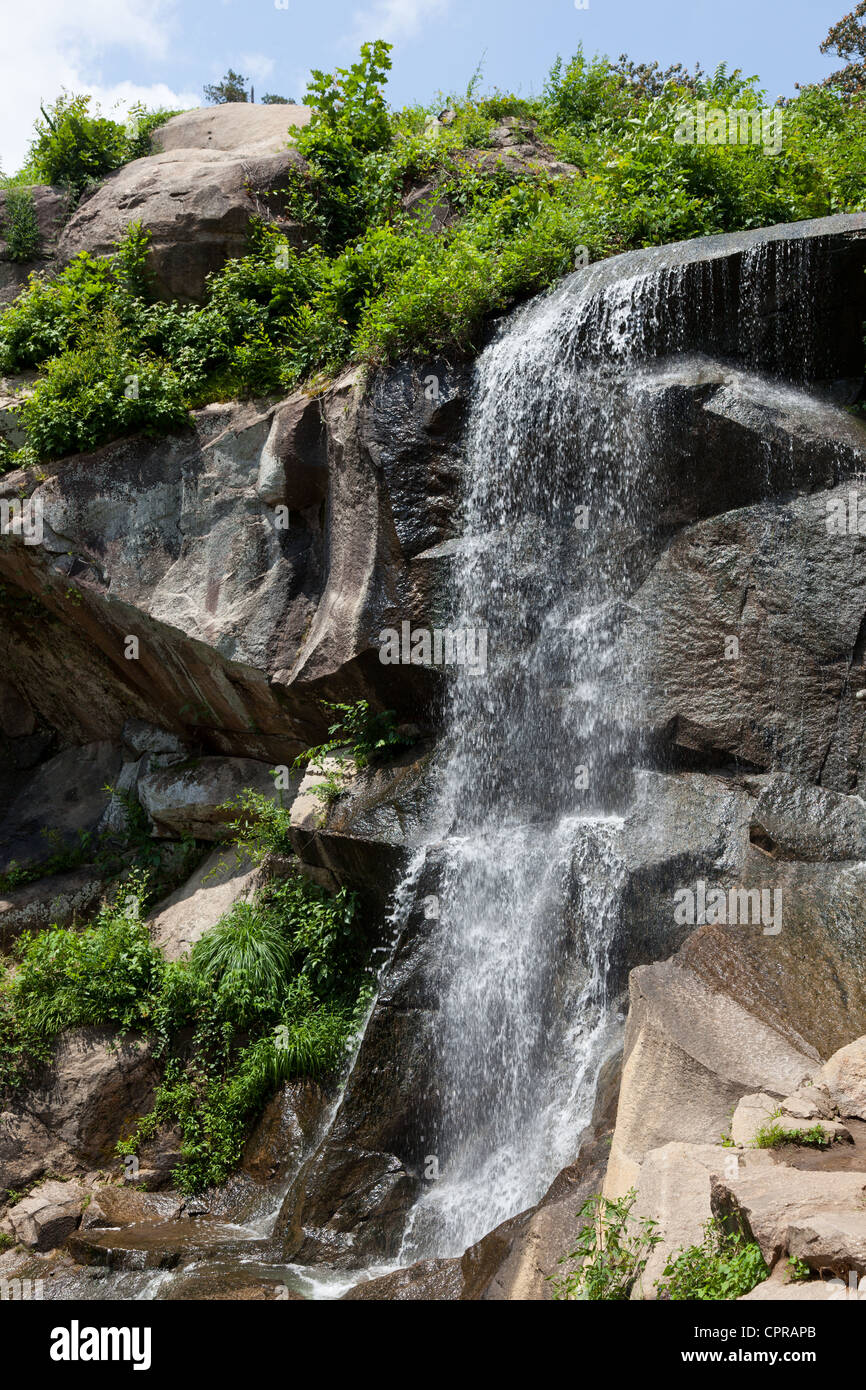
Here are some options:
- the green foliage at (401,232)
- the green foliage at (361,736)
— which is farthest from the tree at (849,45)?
the green foliage at (361,736)

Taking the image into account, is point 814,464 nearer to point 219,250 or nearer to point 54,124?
point 219,250

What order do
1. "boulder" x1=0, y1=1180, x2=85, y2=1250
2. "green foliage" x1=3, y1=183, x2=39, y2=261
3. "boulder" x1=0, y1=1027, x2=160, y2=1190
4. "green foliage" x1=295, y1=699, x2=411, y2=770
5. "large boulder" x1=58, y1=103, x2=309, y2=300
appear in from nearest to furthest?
1. "boulder" x1=0, y1=1180, x2=85, y2=1250
2. "boulder" x1=0, y1=1027, x2=160, y2=1190
3. "green foliage" x1=295, y1=699, x2=411, y2=770
4. "large boulder" x1=58, y1=103, x2=309, y2=300
5. "green foliage" x1=3, y1=183, x2=39, y2=261

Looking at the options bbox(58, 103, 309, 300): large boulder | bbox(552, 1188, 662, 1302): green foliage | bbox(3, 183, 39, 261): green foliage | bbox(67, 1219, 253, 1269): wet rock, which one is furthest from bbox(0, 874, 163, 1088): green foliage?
bbox(3, 183, 39, 261): green foliage

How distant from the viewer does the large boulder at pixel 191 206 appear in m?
13.0

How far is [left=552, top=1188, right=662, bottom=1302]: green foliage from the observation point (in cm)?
410

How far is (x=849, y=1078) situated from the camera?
4.91 metres

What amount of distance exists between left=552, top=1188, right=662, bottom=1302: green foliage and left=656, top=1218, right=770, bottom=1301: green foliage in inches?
9.2

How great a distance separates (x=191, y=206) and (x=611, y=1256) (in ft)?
42.5

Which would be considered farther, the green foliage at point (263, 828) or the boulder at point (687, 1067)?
the green foliage at point (263, 828)

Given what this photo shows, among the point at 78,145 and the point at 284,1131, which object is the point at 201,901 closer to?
the point at 284,1131

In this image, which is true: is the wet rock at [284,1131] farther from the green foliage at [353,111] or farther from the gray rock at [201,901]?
the green foliage at [353,111]

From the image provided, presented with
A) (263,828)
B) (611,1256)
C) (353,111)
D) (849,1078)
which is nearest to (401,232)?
(353,111)

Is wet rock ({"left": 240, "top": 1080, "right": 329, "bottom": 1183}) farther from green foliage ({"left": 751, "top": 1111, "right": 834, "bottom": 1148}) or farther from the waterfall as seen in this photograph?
green foliage ({"left": 751, "top": 1111, "right": 834, "bottom": 1148})

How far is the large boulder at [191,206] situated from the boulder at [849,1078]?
460 inches
